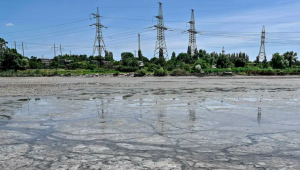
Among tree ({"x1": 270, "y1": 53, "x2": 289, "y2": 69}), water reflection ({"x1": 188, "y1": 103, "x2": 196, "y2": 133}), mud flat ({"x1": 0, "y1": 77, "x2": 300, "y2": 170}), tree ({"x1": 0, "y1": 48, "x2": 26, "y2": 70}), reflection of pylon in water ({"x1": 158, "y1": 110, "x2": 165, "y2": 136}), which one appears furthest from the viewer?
tree ({"x1": 270, "y1": 53, "x2": 289, "y2": 69})

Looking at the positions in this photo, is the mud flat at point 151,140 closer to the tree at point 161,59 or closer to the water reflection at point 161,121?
the water reflection at point 161,121

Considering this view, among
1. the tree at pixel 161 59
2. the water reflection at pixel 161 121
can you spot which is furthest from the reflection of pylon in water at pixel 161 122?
the tree at pixel 161 59

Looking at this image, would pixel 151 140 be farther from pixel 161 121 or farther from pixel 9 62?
pixel 9 62

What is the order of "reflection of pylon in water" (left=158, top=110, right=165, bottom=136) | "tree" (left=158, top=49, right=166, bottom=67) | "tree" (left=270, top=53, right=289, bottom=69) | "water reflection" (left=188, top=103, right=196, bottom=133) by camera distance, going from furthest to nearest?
"tree" (left=158, top=49, right=166, bottom=67), "tree" (left=270, top=53, right=289, bottom=69), "water reflection" (left=188, top=103, right=196, bottom=133), "reflection of pylon in water" (left=158, top=110, right=165, bottom=136)

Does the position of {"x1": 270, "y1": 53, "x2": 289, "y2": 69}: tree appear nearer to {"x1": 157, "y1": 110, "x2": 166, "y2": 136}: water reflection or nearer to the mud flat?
the mud flat

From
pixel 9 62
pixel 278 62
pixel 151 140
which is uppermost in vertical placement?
pixel 9 62

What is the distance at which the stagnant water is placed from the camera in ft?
10.7

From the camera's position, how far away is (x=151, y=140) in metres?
4.29

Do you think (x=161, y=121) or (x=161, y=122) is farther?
(x=161, y=121)

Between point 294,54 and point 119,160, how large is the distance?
8011 cm

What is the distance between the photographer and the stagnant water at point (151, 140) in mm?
3271

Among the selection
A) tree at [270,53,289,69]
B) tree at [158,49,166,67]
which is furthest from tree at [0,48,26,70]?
tree at [270,53,289,69]

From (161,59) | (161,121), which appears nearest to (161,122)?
(161,121)

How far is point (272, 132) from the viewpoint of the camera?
478 centimetres
